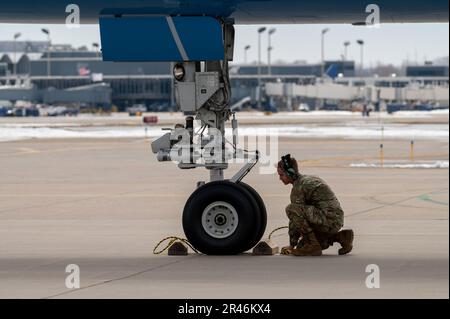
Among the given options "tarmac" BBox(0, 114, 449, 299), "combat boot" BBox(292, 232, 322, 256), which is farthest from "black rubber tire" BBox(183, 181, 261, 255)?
"combat boot" BBox(292, 232, 322, 256)

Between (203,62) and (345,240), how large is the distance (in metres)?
3.83

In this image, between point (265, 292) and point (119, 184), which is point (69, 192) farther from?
point (265, 292)

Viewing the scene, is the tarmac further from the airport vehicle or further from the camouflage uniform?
the airport vehicle

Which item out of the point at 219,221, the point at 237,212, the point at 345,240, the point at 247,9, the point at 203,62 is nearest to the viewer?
the point at 237,212

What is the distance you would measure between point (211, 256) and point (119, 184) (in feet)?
70.1

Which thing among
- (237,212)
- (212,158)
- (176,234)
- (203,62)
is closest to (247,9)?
(203,62)

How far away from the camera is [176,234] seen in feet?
80.8

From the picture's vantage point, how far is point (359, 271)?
18.0 m

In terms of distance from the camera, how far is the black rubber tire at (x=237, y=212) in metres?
19.9

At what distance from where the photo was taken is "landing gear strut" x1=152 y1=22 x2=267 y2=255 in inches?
784

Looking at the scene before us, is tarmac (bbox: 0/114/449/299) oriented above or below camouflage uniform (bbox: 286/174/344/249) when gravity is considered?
below

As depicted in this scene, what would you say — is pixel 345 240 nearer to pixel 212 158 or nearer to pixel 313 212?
pixel 313 212

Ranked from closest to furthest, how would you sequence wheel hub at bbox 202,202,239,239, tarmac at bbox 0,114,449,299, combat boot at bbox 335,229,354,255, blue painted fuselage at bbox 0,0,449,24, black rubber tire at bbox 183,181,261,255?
1. tarmac at bbox 0,114,449,299
2. black rubber tire at bbox 183,181,261,255
3. wheel hub at bbox 202,202,239,239
4. blue painted fuselage at bbox 0,0,449,24
5. combat boot at bbox 335,229,354,255
